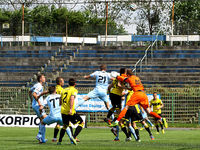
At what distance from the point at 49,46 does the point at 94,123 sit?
37.4ft

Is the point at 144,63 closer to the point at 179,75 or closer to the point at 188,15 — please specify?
the point at 179,75

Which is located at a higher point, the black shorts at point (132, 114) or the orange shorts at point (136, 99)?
the orange shorts at point (136, 99)

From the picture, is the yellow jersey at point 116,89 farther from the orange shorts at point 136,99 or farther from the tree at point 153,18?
the tree at point 153,18

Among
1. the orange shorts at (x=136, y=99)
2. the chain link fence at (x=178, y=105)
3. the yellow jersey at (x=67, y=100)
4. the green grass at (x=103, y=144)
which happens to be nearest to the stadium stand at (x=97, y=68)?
the chain link fence at (x=178, y=105)

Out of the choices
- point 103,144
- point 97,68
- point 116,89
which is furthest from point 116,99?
point 97,68

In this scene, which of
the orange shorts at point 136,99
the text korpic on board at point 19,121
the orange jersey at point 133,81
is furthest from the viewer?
the text korpic on board at point 19,121

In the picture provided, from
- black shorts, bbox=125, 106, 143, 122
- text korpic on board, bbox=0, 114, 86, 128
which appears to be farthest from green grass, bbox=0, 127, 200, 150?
text korpic on board, bbox=0, 114, 86, 128

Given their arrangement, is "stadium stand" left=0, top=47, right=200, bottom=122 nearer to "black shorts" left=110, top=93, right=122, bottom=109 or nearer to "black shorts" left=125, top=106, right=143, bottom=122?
"black shorts" left=110, top=93, right=122, bottom=109

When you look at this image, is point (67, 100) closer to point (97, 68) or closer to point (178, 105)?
point (178, 105)

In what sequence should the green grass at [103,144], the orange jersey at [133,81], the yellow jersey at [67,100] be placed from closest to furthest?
the green grass at [103,144], the yellow jersey at [67,100], the orange jersey at [133,81]

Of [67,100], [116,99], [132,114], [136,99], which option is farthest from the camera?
[116,99]

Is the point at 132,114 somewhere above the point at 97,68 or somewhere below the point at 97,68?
below

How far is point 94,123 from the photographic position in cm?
3309

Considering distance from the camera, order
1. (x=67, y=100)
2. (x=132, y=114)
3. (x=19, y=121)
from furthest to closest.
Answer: (x=19, y=121) → (x=132, y=114) → (x=67, y=100)
